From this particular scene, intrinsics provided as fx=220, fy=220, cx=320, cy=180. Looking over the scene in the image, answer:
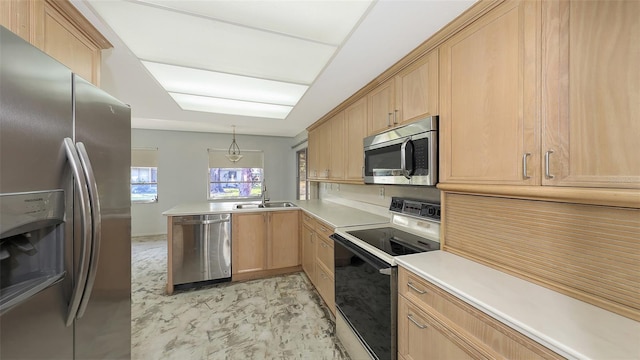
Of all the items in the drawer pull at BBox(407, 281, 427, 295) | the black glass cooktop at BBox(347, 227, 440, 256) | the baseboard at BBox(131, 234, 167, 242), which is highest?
the black glass cooktop at BBox(347, 227, 440, 256)

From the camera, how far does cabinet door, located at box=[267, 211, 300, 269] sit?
3115 millimetres

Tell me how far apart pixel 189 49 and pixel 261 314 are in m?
2.52

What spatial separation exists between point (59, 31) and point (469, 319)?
2.47 m

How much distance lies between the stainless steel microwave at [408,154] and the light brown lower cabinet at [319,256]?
2.62 feet

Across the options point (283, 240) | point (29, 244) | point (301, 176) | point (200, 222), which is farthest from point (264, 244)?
point (301, 176)

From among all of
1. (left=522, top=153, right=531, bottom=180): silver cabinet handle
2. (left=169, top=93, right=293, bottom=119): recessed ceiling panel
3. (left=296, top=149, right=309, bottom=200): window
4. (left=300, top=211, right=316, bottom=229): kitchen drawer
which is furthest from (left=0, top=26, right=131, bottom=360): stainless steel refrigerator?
(left=296, top=149, right=309, bottom=200): window

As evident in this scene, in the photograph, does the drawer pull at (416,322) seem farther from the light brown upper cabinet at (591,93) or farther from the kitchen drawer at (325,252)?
the kitchen drawer at (325,252)

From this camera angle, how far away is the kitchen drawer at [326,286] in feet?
6.86

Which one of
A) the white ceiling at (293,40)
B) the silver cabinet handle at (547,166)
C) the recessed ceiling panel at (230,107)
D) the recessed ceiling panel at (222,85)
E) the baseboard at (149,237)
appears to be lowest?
the baseboard at (149,237)

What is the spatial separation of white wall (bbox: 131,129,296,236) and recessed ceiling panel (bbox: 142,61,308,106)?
9.60 feet

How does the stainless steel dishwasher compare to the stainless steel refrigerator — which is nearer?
the stainless steel refrigerator

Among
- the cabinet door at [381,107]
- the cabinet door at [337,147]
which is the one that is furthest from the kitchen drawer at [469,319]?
the cabinet door at [337,147]

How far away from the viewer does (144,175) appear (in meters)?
5.05

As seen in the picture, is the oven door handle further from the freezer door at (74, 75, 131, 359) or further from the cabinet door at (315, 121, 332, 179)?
the cabinet door at (315, 121, 332, 179)
